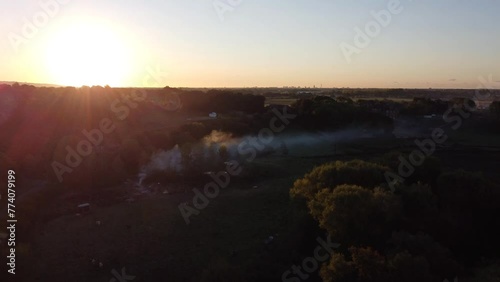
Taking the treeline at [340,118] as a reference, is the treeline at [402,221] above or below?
below

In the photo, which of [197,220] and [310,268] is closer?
[310,268]

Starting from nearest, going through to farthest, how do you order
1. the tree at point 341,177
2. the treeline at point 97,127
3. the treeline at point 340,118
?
the tree at point 341,177, the treeline at point 97,127, the treeline at point 340,118

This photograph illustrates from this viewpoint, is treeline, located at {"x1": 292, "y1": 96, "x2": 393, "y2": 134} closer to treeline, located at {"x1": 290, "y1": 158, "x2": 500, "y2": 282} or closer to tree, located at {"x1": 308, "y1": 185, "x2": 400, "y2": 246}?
treeline, located at {"x1": 290, "y1": 158, "x2": 500, "y2": 282}

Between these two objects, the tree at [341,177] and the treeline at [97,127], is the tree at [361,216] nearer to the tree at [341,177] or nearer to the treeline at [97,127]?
the tree at [341,177]

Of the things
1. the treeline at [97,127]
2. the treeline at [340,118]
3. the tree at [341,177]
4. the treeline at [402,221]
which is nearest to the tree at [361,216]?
the treeline at [402,221]

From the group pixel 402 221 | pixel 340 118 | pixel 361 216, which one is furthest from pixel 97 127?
pixel 402 221

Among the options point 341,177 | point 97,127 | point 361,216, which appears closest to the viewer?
point 361,216

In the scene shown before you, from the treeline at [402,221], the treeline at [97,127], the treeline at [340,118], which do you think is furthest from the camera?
the treeline at [340,118]

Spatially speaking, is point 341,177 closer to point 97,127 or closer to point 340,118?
point 97,127

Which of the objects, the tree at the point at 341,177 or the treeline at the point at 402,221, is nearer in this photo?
the treeline at the point at 402,221

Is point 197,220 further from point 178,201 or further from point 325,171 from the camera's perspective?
point 325,171

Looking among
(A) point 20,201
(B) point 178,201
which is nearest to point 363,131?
(B) point 178,201
